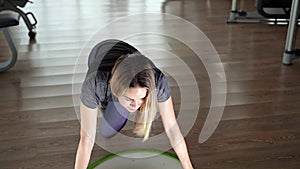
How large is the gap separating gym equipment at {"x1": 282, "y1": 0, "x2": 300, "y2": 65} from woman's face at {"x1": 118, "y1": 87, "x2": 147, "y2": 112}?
1.87 metres

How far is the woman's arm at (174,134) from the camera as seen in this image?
4.29 ft

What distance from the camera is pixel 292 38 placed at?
2.76m

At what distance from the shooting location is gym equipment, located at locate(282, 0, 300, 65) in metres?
2.73

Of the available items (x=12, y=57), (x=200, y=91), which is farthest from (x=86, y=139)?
(x=12, y=57)

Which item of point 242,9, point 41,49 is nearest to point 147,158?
point 41,49

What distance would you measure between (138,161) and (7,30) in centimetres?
162

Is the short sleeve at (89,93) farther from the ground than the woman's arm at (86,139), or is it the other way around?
the short sleeve at (89,93)

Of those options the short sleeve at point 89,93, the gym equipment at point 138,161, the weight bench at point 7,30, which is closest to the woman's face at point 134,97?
the short sleeve at point 89,93

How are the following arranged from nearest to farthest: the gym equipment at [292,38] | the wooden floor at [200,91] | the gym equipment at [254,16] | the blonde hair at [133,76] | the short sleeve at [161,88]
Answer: the blonde hair at [133,76]
the short sleeve at [161,88]
the wooden floor at [200,91]
the gym equipment at [292,38]
the gym equipment at [254,16]

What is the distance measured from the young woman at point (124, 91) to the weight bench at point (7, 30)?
136 centimetres

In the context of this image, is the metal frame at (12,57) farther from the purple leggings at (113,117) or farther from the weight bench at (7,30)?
the purple leggings at (113,117)

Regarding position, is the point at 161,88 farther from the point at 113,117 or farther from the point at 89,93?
the point at 113,117

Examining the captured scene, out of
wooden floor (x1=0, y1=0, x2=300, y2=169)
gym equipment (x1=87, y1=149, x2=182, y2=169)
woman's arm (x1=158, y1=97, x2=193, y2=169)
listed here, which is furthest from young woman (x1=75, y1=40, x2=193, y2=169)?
wooden floor (x1=0, y1=0, x2=300, y2=169)

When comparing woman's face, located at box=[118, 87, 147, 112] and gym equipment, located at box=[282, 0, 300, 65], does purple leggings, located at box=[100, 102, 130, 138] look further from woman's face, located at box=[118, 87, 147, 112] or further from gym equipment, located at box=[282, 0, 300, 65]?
gym equipment, located at box=[282, 0, 300, 65]
